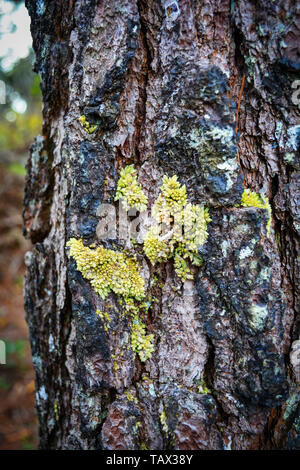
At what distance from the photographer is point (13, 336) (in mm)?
4645

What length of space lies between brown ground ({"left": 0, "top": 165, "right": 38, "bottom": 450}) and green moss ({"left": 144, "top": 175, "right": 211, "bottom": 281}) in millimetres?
2985

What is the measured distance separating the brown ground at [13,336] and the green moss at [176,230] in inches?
118

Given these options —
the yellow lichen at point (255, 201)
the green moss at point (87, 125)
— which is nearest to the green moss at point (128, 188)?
the green moss at point (87, 125)

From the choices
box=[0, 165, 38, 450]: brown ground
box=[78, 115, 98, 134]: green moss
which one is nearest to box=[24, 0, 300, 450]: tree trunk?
box=[78, 115, 98, 134]: green moss

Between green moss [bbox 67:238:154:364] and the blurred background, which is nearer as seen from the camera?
green moss [bbox 67:238:154:364]

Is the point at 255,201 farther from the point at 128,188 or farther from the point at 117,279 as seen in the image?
the point at 117,279

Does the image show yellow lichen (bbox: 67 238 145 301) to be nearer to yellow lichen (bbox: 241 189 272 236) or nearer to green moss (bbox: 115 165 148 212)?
green moss (bbox: 115 165 148 212)

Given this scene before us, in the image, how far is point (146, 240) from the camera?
4.01 ft

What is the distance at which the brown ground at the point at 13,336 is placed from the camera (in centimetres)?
316

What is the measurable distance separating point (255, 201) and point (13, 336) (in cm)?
478

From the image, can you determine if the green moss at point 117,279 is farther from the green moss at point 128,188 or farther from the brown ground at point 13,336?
the brown ground at point 13,336

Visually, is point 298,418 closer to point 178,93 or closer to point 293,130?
point 293,130

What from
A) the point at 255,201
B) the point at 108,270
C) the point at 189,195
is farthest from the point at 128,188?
the point at 255,201

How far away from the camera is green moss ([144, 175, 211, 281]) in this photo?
116 centimetres
